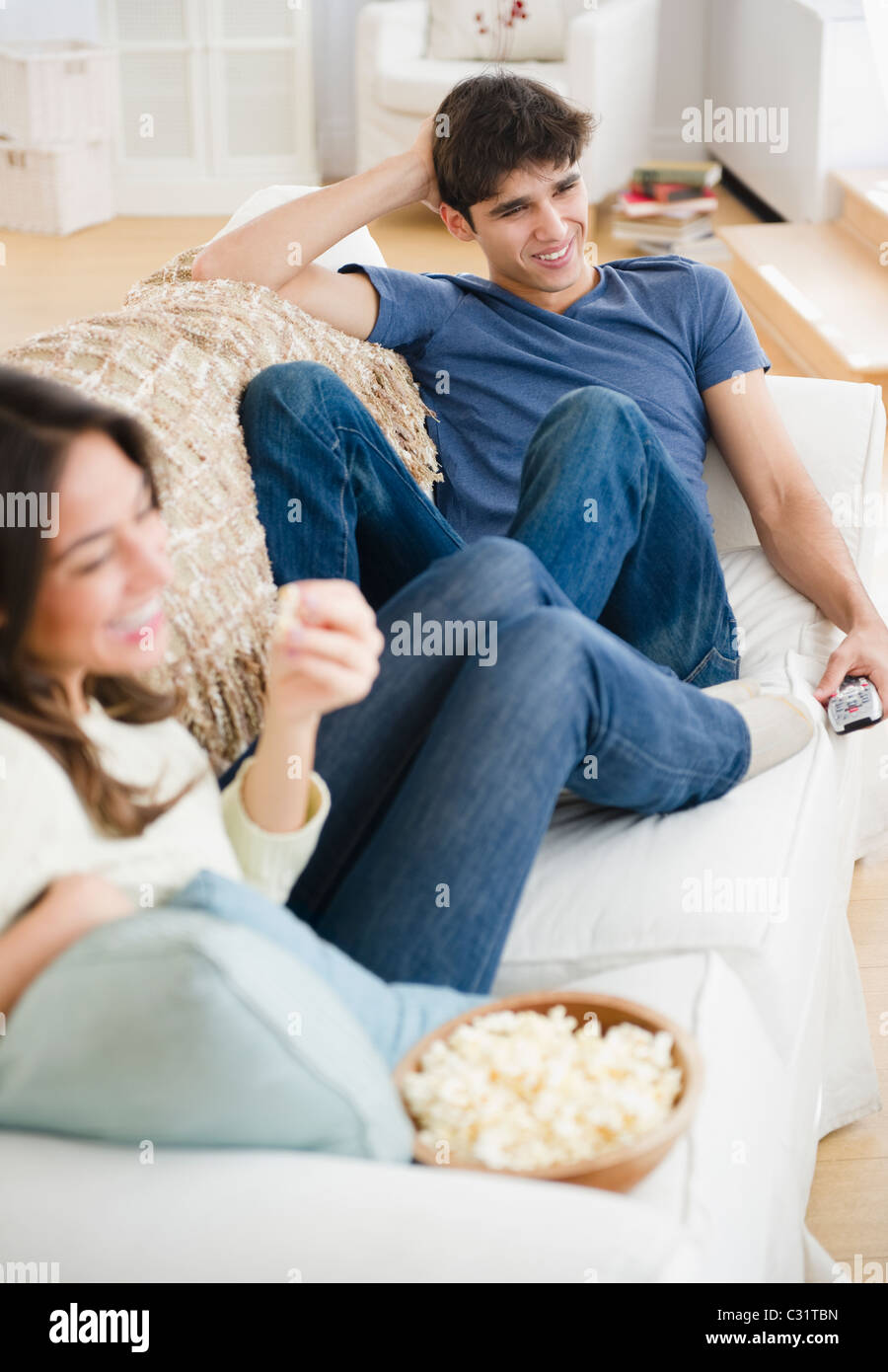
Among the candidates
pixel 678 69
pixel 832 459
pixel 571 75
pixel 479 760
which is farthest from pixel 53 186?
pixel 479 760

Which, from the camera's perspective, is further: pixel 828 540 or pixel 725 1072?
pixel 828 540

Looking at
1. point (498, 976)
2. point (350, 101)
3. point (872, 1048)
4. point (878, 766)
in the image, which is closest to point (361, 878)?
point (498, 976)

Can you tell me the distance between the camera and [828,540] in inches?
66.2

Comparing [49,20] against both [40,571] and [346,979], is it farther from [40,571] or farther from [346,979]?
[346,979]

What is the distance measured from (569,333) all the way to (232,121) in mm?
4380

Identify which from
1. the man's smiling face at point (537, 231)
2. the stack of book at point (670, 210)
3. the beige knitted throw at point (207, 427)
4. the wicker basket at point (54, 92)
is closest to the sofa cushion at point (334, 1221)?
the beige knitted throw at point (207, 427)

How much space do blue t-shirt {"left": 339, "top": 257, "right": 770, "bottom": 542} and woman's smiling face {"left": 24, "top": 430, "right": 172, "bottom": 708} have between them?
905 mm

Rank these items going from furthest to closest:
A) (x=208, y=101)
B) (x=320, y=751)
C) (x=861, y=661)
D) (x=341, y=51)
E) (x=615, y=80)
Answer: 1. (x=341, y=51)
2. (x=208, y=101)
3. (x=615, y=80)
4. (x=861, y=661)
5. (x=320, y=751)

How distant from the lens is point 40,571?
886 mm

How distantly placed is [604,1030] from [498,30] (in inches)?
205

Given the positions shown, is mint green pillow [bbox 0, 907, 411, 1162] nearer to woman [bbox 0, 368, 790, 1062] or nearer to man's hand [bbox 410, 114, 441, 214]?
woman [bbox 0, 368, 790, 1062]

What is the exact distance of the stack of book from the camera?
491cm

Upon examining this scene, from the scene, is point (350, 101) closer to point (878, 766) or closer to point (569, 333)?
point (569, 333)

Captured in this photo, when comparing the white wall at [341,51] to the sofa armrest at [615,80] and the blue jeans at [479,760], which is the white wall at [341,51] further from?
the blue jeans at [479,760]
